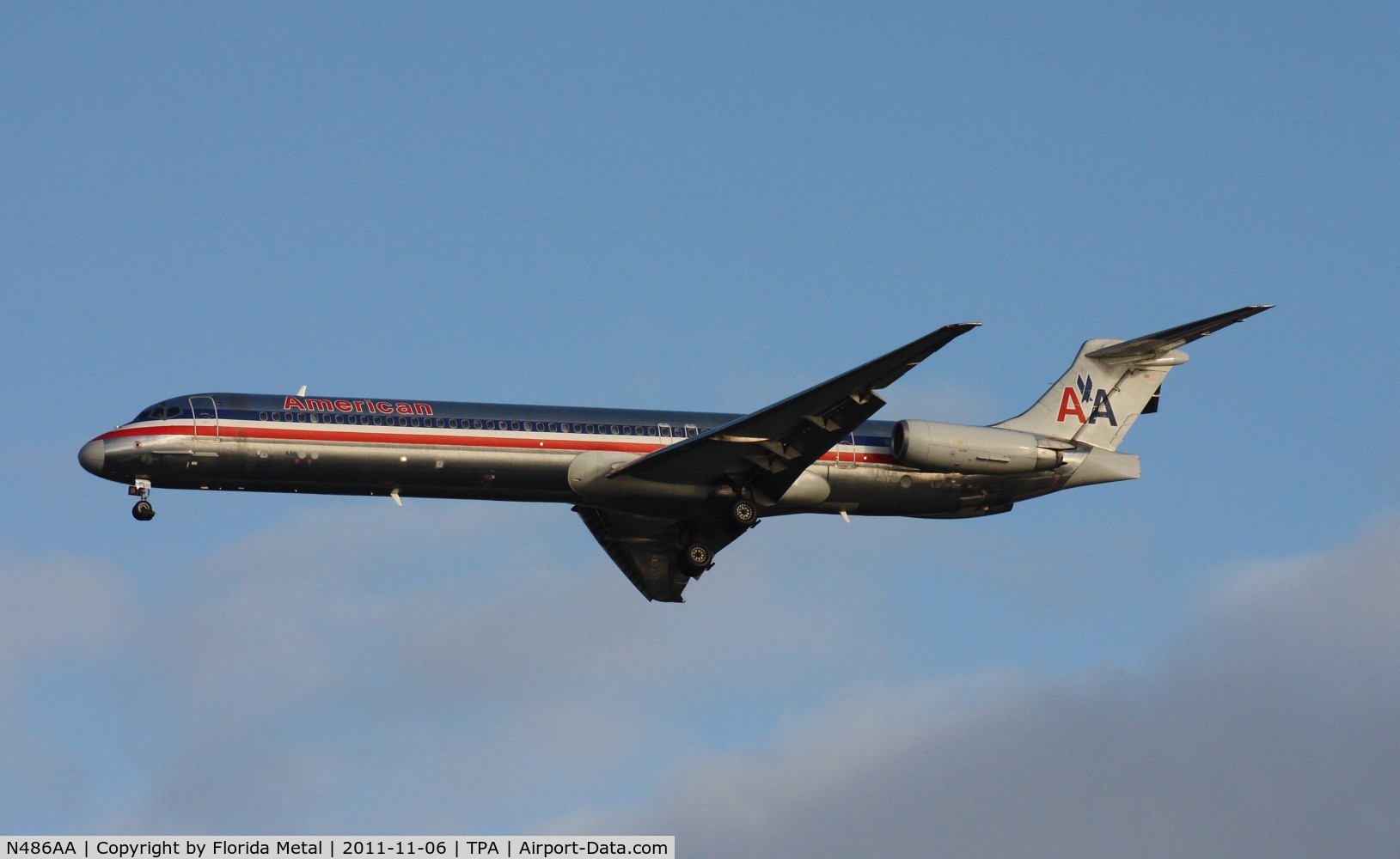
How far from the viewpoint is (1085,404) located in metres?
45.2

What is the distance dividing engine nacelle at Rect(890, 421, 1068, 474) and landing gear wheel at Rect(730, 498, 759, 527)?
3.43 meters

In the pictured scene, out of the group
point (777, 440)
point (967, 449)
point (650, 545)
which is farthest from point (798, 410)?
point (650, 545)

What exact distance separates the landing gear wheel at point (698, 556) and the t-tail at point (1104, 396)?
24.7 feet

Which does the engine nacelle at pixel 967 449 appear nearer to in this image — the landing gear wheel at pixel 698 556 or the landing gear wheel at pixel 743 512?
the landing gear wheel at pixel 743 512

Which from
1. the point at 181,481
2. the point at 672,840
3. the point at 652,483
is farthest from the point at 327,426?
the point at 672,840

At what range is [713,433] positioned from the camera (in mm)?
39469

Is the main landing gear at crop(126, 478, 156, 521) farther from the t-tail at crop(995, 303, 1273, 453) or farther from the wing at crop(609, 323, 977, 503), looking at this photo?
the t-tail at crop(995, 303, 1273, 453)

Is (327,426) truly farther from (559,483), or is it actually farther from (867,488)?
(867,488)

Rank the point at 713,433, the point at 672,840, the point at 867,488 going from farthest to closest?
1. the point at 867,488
2. the point at 713,433
3. the point at 672,840

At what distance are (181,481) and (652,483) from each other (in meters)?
9.66

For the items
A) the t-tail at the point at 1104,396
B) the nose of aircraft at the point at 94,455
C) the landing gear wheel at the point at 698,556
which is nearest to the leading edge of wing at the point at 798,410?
the landing gear wheel at the point at 698,556

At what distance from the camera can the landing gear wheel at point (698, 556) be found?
44125 mm

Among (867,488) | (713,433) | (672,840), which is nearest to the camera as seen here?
(672,840)

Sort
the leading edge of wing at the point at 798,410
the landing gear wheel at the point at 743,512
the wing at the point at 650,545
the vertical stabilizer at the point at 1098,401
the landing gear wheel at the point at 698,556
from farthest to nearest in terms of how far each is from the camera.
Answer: the vertical stabilizer at the point at 1098,401, the wing at the point at 650,545, the landing gear wheel at the point at 698,556, the landing gear wheel at the point at 743,512, the leading edge of wing at the point at 798,410
